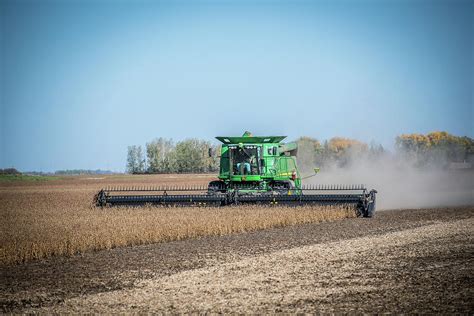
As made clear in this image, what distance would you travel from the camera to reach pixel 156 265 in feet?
42.6

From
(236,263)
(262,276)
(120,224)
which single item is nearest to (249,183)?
(120,224)

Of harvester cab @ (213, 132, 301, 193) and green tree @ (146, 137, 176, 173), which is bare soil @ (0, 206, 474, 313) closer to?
harvester cab @ (213, 132, 301, 193)

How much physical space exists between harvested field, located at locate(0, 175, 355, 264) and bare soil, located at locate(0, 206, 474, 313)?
616 mm

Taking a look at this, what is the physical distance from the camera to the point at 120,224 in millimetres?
18688

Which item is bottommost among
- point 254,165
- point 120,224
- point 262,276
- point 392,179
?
point 262,276

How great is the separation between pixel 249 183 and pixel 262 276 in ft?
46.8

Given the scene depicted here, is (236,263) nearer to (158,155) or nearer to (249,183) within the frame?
(249,183)

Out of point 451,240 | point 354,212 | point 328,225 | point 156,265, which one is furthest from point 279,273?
point 354,212

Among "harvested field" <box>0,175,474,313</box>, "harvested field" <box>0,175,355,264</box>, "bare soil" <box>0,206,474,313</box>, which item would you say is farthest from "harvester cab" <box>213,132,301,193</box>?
Result: "bare soil" <box>0,206,474,313</box>

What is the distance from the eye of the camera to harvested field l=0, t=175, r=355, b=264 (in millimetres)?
15148

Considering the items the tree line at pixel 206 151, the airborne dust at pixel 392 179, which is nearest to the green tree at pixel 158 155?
the tree line at pixel 206 151

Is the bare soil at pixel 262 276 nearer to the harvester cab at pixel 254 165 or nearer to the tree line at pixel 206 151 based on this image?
the harvester cab at pixel 254 165

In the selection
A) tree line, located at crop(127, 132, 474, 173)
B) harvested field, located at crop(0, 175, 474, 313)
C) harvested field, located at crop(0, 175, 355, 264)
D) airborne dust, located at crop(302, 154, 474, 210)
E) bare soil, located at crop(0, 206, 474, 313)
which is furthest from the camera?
tree line, located at crop(127, 132, 474, 173)

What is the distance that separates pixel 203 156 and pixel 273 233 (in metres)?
102
